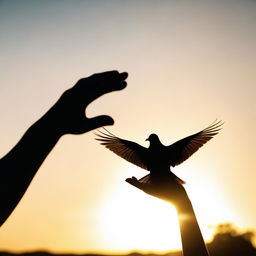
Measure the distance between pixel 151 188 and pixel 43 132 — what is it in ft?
4.38

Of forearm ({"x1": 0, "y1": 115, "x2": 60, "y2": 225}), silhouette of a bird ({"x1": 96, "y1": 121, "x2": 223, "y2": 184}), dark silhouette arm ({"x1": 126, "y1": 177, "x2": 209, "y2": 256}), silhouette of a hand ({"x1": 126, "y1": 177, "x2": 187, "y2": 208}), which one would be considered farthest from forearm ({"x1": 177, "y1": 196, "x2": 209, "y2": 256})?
silhouette of a bird ({"x1": 96, "y1": 121, "x2": 223, "y2": 184})

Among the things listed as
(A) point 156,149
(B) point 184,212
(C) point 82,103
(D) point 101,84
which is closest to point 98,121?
(C) point 82,103

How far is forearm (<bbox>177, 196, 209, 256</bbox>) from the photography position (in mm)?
1849

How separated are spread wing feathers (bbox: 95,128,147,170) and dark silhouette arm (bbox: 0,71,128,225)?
15.4 ft

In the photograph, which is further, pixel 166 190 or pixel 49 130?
pixel 166 190

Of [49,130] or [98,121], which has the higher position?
[98,121]

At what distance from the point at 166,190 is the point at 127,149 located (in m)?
5.30

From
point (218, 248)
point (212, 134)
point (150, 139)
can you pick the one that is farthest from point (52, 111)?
point (218, 248)

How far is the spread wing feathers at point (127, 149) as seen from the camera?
7160 mm

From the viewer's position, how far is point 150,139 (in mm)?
6992

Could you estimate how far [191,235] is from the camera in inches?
76.7

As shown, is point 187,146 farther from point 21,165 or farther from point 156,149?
point 21,165

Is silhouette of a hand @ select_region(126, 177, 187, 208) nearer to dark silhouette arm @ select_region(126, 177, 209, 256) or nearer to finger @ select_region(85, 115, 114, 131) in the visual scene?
dark silhouette arm @ select_region(126, 177, 209, 256)

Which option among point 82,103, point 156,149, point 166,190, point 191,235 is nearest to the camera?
point 191,235
